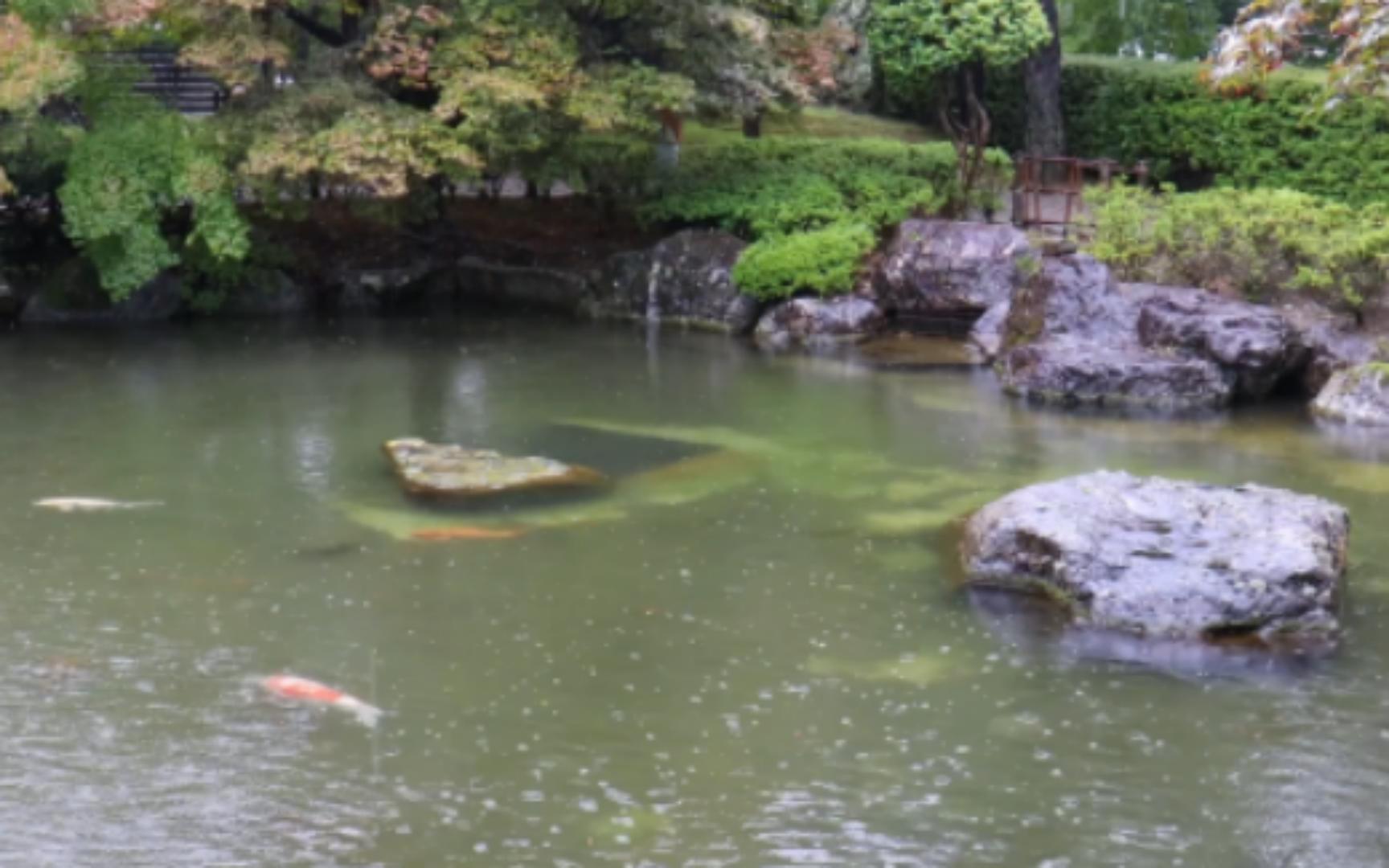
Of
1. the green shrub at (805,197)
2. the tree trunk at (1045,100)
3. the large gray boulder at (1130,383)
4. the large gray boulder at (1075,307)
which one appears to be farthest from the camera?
the tree trunk at (1045,100)

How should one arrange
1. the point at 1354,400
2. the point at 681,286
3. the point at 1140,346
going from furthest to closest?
1. the point at 681,286
2. the point at 1140,346
3. the point at 1354,400

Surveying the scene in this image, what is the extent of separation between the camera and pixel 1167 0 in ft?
88.0

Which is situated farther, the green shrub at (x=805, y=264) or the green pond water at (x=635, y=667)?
the green shrub at (x=805, y=264)

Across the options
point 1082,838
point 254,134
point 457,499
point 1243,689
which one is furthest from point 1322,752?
point 254,134

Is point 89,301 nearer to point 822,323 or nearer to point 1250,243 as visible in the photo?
point 822,323

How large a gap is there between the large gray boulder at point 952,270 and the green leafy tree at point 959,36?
92.2 inches

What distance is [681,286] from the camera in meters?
20.5

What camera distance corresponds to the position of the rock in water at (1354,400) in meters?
15.4

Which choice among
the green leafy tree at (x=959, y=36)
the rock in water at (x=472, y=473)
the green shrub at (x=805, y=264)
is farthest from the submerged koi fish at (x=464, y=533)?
the green leafy tree at (x=959, y=36)

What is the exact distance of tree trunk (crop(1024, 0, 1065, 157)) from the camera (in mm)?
23547

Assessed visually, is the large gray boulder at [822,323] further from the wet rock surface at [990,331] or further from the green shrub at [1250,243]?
the green shrub at [1250,243]

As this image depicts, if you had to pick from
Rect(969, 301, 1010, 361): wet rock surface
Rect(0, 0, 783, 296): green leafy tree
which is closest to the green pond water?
Rect(969, 301, 1010, 361): wet rock surface

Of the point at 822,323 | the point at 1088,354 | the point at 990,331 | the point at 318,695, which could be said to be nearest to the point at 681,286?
the point at 822,323

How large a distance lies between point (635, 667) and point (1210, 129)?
1610cm
